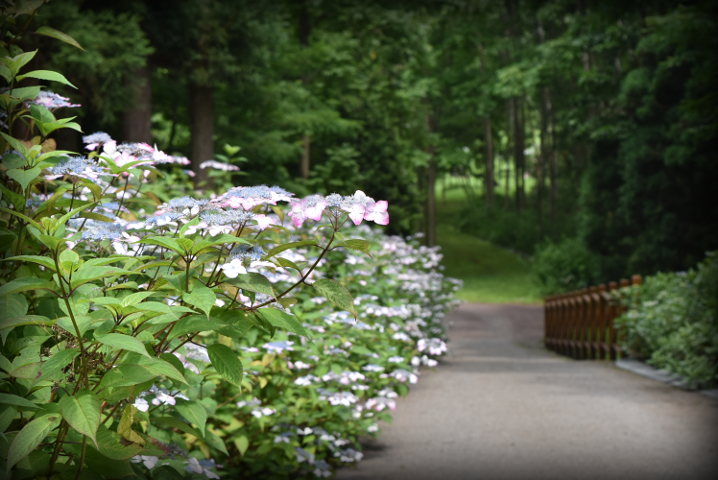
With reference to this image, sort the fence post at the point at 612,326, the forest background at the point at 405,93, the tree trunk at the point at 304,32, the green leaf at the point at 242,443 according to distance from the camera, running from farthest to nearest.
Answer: the tree trunk at the point at 304,32 → the fence post at the point at 612,326 → the forest background at the point at 405,93 → the green leaf at the point at 242,443

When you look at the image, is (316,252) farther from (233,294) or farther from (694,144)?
(694,144)

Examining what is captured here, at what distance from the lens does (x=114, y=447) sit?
1.52 metres

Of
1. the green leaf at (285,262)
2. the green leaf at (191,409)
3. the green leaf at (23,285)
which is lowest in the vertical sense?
the green leaf at (191,409)

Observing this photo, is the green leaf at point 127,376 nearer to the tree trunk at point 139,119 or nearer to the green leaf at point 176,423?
the green leaf at point 176,423

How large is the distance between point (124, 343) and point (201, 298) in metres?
0.20

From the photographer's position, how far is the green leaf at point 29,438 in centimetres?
129

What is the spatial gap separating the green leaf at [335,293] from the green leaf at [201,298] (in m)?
0.27

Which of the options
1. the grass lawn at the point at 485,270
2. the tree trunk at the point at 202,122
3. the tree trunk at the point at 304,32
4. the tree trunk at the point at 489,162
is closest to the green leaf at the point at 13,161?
the tree trunk at the point at 202,122

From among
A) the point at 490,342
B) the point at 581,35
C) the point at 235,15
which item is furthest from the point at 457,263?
the point at 235,15

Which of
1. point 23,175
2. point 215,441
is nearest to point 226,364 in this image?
point 23,175

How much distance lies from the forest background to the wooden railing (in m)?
3.40

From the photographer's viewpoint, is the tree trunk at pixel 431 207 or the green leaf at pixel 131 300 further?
the tree trunk at pixel 431 207

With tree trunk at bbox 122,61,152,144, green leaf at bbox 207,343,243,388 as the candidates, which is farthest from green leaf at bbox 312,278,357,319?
tree trunk at bbox 122,61,152,144

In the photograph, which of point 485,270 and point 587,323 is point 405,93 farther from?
point 587,323
